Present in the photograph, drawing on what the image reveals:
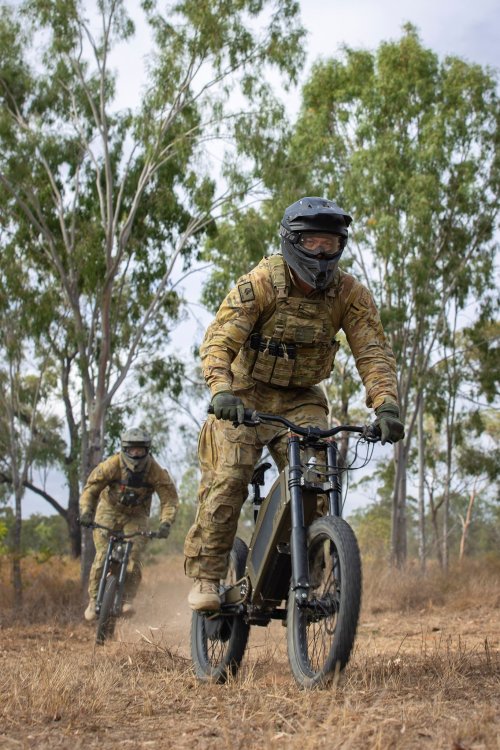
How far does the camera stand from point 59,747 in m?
3.37

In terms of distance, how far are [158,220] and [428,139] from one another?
728 cm

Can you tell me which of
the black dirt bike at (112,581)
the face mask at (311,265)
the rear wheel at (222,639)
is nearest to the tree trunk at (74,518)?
the black dirt bike at (112,581)

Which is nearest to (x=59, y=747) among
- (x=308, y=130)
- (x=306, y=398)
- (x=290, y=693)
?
(x=290, y=693)

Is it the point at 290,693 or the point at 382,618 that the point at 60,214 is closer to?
Result: the point at 382,618

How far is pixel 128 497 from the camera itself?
1120 cm

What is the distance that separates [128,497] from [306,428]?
669 cm

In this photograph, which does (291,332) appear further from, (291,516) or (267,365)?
(291,516)

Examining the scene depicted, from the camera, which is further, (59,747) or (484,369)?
(484,369)

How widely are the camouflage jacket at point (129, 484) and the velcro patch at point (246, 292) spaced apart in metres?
5.99

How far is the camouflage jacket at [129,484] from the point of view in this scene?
429 inches

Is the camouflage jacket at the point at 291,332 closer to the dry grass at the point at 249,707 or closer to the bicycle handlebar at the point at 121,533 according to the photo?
the dry grass at the point at 249,707

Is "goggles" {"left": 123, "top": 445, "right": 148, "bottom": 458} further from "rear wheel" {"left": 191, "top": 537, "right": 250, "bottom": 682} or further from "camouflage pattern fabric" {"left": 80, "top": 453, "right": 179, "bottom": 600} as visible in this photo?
"rear wheel" {"left": 191, "top": 537, "right": 250, "bottom": 682}

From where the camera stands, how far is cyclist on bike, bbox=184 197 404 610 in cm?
508

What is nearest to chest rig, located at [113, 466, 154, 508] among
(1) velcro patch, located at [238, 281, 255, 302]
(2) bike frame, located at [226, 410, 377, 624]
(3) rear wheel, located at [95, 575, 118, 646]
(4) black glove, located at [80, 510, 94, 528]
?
(4) black glove, located at [80, 510, 94, 528]
